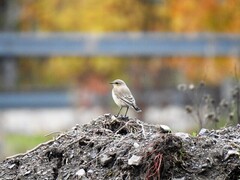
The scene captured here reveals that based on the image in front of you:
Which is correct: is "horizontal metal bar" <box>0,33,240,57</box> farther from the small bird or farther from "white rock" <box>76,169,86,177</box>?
"white rock" <box>76,169,86,177</box>

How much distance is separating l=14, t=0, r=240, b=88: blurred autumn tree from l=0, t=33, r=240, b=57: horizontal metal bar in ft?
0.90

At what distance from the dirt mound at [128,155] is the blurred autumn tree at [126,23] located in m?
16.3

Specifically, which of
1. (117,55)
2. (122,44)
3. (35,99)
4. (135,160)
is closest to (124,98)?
(135,160)

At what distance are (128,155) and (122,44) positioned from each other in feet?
64.5

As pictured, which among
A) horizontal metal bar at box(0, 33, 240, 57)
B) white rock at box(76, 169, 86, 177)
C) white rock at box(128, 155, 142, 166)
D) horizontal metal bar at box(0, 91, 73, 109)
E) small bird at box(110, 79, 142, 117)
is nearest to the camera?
white rock at box(128, 155, 142, 166)

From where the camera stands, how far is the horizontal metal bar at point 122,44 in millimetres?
25484

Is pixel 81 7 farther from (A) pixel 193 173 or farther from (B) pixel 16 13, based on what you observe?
(A) pixel 193 173

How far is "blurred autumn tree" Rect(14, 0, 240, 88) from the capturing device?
24453 mm

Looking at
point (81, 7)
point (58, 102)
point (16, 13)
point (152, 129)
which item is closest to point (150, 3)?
point (81, 7)

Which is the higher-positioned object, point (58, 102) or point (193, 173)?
point (193, 173)

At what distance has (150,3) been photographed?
2820 cm

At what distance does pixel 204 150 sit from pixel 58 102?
21598 millimetres

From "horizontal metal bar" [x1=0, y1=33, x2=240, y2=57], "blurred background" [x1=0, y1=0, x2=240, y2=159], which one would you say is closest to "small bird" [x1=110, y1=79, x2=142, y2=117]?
"blurred background" [x1=0, y1=0, x2=240, y2=159]

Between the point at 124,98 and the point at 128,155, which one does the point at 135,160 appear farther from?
the point at 124,98
